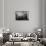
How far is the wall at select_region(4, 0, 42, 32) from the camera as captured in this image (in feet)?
4.43

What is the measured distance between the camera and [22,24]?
4.83ft

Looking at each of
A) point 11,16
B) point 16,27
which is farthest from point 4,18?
point 16,27

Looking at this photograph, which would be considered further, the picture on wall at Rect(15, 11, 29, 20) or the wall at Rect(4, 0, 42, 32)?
the picture on wall at Rect(15, 11, 29, 20)

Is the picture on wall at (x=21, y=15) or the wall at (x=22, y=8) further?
the picture on wall at (x=21, y=15)

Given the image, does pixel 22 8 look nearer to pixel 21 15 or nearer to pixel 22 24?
pixel 21 15

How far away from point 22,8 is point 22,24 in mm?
242

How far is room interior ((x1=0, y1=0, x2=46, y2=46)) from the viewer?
4.16 feet

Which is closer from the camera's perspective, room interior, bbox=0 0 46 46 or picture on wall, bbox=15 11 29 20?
room interior, bbox=0 0 46 46

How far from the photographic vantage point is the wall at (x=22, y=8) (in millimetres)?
1351

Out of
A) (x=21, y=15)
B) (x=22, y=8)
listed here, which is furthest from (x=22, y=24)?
(x=22, y=8)

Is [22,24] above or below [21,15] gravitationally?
below

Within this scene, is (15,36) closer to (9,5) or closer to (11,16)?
(11,16)

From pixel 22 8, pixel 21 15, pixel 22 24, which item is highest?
pixel 22 8

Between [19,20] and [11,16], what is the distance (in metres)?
0.15
